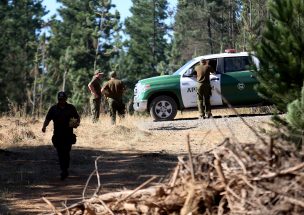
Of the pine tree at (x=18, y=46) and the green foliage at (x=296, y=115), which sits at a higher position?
the pine tree at (x=18, y=46)

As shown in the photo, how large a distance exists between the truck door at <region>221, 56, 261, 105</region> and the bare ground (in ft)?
3.27

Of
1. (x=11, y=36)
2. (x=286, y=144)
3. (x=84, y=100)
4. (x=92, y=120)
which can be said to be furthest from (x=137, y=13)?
(x=286, y=144)

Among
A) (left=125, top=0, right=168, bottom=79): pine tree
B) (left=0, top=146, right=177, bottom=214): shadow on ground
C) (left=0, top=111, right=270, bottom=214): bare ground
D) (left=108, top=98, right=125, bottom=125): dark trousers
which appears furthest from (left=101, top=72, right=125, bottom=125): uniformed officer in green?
(left=125, top=0, right=168, bottom=79): pine tree

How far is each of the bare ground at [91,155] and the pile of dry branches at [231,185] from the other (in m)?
3.74

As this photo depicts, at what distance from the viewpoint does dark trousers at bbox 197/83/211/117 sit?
16.4 metres

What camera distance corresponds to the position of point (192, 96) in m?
17.4

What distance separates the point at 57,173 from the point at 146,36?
52.2m

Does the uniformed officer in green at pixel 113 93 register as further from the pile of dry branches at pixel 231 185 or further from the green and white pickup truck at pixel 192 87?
the pile of dry branches at pixel 231 185

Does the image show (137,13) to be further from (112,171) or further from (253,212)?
(253,212)

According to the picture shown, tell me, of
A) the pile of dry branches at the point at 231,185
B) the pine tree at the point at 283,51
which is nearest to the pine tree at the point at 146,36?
the pine tree at the point at 283,51

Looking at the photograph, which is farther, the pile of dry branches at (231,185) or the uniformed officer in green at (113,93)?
the uniformed officer in green at (113,93)

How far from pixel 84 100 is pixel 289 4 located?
41.2m

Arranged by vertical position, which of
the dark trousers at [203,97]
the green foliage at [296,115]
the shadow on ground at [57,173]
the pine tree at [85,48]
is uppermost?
the pine tree at [85,48]

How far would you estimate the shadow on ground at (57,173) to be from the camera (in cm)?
924
